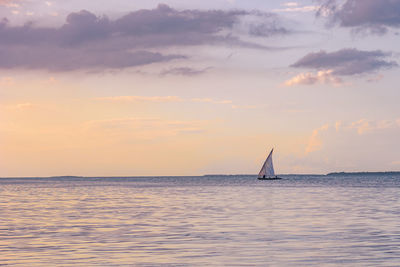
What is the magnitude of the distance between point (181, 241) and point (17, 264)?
10.2 metres

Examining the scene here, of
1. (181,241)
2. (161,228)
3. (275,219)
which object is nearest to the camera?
(181,241)

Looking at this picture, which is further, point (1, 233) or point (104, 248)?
point (1, 233)

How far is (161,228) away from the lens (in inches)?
1626

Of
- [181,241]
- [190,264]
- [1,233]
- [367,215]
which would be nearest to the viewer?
[190,264]

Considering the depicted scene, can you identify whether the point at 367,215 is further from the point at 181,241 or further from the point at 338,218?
the point at 181,241

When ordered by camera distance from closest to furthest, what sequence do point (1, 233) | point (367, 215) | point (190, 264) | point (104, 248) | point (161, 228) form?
point (190, 264) → point (104, 248) → point (1, 233) → point (161, 228) → point (367, 215)

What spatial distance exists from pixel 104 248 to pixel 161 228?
35.7ft

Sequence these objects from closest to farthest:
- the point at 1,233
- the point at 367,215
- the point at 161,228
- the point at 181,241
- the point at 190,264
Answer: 1. the point at 190,264
2. the point at 181,241
3. the point at 1,233
4. the point at 161,228
5. the point at 367,215

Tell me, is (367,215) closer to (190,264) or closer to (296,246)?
(296,246)

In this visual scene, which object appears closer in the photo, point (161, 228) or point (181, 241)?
point (181, 241)

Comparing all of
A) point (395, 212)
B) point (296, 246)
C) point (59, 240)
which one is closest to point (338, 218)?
point (395, 212)

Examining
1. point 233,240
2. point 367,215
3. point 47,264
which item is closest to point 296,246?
point 233,240

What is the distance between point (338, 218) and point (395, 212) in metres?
9.04

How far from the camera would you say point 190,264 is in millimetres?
25547
